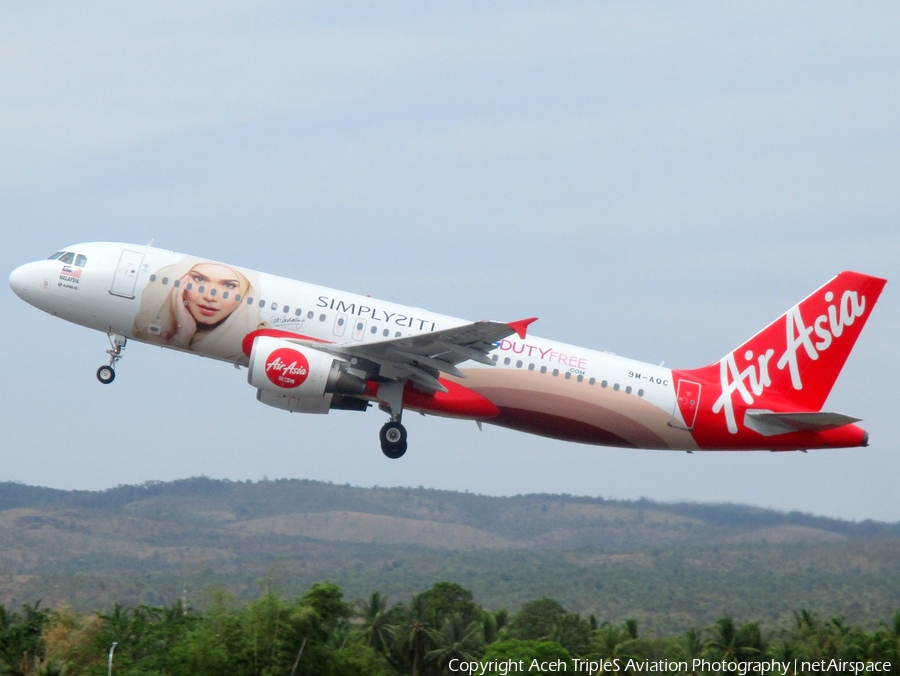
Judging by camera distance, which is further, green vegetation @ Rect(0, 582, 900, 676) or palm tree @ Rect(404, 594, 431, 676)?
palm tree @ Rect(404, 594, 431, 676)

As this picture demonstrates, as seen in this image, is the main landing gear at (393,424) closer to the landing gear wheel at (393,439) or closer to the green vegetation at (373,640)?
the landing gear wheel at (393,439)

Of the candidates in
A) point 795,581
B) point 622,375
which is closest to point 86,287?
point 622,375

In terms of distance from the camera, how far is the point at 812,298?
1465 inches

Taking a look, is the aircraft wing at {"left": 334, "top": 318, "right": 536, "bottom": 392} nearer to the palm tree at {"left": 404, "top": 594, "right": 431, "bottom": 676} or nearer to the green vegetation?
the green vegetation

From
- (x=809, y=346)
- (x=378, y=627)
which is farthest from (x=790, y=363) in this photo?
(x=378, y=627)

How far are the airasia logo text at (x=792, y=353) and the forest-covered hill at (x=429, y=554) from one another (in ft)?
77.6

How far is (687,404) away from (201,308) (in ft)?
47.3

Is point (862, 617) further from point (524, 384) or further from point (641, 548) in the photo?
point (524, 384)

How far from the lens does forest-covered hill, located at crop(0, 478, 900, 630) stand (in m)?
68.1

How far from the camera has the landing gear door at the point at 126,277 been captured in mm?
34375

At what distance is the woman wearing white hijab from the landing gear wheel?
15.2 ft

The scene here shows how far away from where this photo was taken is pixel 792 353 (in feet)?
120

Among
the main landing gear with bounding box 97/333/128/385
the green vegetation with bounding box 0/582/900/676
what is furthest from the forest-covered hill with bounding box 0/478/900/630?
the main landing gear with bounding box 97/333/128/385

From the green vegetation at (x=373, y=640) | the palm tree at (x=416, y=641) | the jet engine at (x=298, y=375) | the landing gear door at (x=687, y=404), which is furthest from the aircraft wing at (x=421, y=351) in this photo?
the palm tree at (x=416, y=641)
